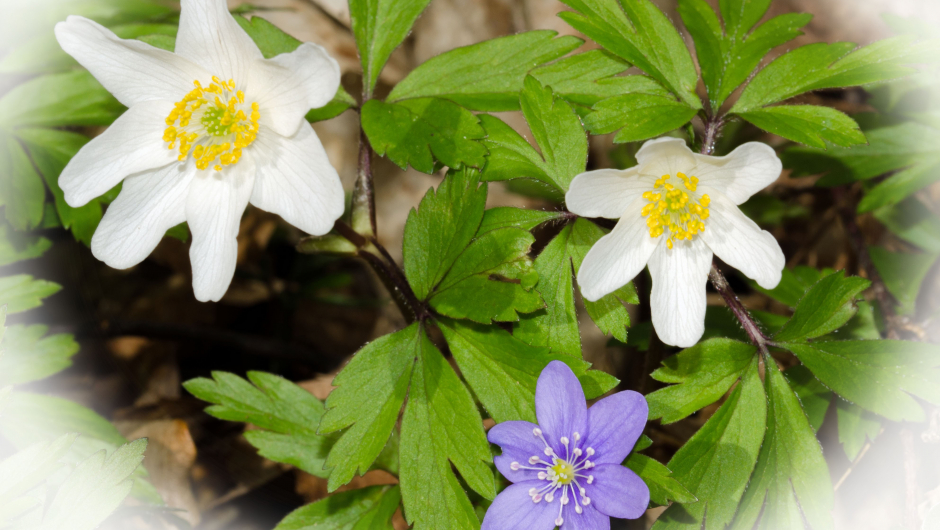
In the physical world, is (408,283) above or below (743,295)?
above

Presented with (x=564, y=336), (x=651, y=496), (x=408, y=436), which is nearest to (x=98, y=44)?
(x=408, y=436)

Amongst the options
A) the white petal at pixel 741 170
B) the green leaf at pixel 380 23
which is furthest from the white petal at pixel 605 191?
the green leaf at pixel 380 23

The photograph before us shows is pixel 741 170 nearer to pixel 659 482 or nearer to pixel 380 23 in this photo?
pixel 659 482

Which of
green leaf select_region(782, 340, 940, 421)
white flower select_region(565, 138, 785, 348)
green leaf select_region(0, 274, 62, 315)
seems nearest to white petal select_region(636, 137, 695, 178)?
white flower select_region(565, 138, 785, 348)

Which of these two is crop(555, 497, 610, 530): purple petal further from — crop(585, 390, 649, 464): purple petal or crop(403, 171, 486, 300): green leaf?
crop(403, 171, 486, 300): green leaf

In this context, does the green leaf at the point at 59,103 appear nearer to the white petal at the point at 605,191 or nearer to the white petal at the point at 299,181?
the white petal at the point at 299,181

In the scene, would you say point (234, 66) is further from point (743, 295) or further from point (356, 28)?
point (743, 295)

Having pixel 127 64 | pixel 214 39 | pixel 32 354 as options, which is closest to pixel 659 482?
pixel 214 39
